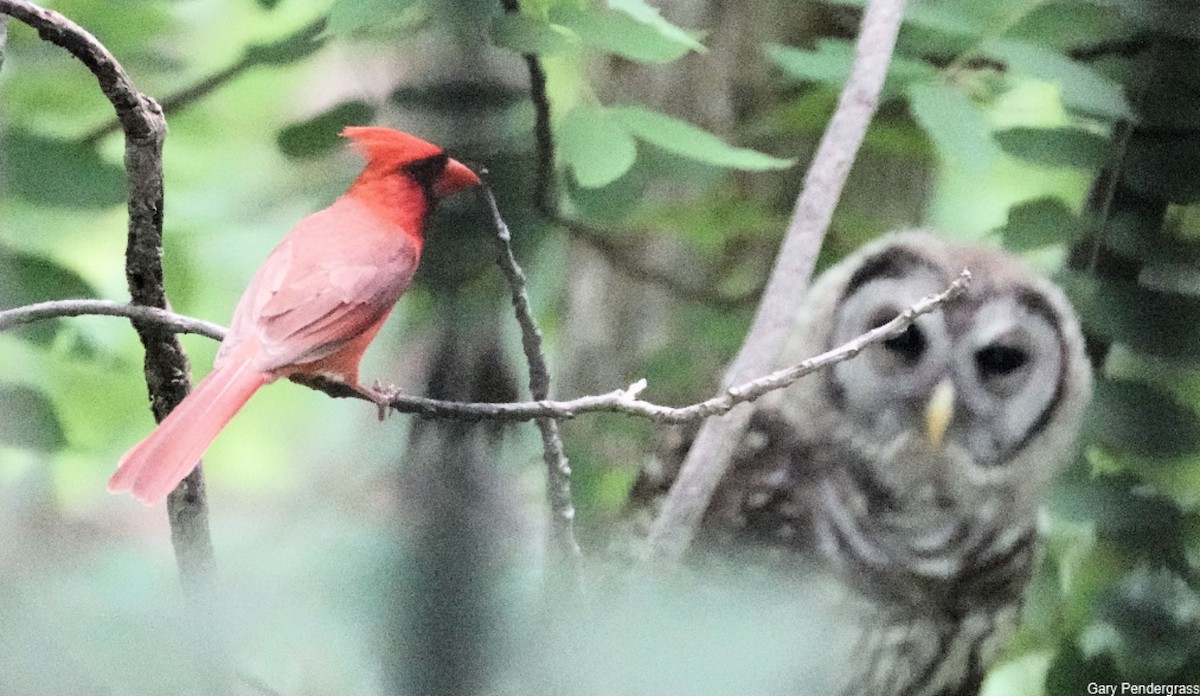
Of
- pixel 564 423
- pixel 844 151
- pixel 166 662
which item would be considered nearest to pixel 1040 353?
pixel 844 151

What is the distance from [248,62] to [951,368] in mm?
485

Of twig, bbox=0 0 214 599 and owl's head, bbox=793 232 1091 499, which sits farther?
owl's head, bbox=793 232 1091 499

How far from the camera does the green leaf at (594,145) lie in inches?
26.0

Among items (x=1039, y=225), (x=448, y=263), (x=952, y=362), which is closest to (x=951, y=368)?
(x=952, y=362)

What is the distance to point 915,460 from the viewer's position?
737mm

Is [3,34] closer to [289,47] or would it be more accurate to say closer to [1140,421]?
[289,47]

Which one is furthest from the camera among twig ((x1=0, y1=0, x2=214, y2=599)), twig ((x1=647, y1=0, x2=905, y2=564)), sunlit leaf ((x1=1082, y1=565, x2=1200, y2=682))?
sunlit leaf ((x1=1082, y1=565, x2=1200, y2=682))

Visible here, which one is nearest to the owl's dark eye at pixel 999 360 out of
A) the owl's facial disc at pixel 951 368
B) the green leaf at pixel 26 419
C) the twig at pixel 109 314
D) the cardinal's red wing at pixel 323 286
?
the owl's facial disc at pixel 951 368

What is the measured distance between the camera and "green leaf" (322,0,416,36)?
2.09 ft

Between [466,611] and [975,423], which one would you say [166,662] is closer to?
[466,611]

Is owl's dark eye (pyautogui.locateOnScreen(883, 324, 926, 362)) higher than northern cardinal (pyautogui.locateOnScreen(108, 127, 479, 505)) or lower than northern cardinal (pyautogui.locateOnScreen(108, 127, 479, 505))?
lower

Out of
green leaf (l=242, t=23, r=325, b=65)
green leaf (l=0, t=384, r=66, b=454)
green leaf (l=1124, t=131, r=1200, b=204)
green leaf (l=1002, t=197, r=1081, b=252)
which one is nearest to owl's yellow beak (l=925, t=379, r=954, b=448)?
green leaf (l=1002, t=197, r=1081, b=252)

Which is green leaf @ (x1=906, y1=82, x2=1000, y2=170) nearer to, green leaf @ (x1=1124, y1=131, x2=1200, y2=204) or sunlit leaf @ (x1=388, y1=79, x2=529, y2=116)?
green leaf @ (x1=1124, y1=131, x2=1200, y2=204)

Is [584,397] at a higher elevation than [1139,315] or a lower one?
higher
